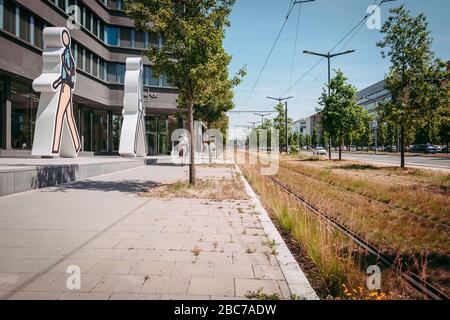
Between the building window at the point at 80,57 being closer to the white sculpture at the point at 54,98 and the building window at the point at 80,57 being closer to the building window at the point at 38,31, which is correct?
the building window at the point at 38,31

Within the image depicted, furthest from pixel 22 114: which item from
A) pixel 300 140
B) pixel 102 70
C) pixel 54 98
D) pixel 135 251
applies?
pixel 300 140

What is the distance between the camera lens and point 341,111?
30.4 meters

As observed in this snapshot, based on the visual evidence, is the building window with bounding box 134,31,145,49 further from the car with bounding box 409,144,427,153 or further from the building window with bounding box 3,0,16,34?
the car with bounding box 409,144,427,153

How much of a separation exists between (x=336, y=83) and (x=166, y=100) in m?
18.1

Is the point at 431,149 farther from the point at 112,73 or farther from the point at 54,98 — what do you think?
the point at 54,98

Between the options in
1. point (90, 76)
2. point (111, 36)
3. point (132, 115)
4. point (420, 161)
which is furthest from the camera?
point (111, 36)

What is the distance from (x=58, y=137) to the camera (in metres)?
14.6

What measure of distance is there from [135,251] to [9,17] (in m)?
22.0

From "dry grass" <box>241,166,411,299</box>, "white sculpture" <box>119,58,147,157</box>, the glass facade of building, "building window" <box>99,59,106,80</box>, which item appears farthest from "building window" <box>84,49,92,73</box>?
"dry grass" <box>241,166,411,299</box>

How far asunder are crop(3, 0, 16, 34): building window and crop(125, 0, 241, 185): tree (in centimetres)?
1348

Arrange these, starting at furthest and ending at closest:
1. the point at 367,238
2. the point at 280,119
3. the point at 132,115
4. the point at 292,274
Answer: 1. the point at 280,119
2. the point at 132,115
3. the point at 367,238
4. the point at 292,274

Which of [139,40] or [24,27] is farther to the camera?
[139,40]
